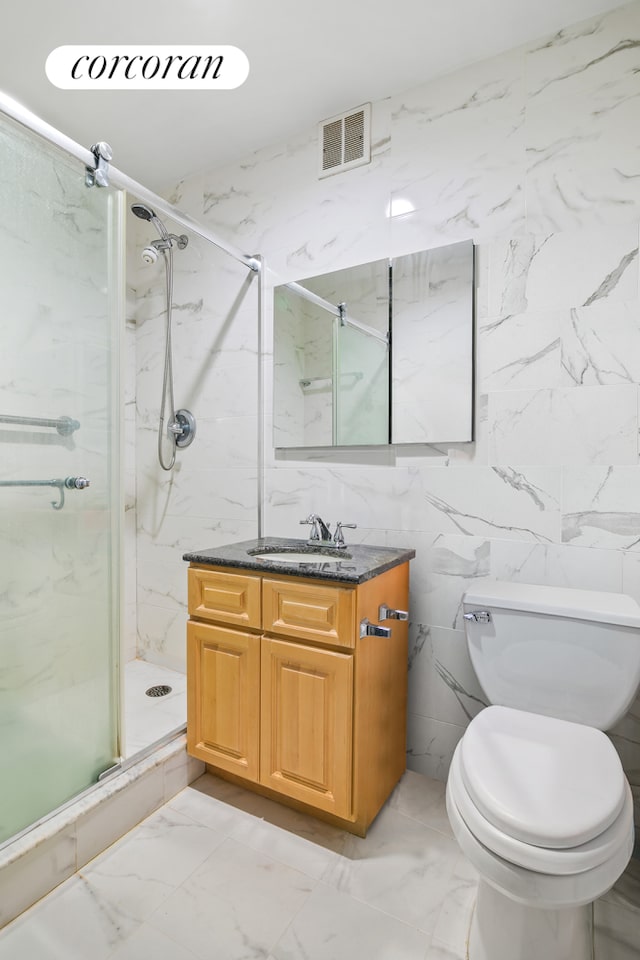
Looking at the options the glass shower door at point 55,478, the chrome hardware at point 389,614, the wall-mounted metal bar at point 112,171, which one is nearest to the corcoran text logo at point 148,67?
the wall-mounted metal bar at point 112,171

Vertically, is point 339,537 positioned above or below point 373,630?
above

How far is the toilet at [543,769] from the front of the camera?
3.04 ft

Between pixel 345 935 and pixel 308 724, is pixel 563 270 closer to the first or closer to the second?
pixel 308 724

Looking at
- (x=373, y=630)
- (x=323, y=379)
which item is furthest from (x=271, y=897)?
(x=323, y=379)

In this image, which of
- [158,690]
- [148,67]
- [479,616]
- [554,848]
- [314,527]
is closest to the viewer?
[554,848]

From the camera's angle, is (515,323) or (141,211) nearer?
(515,323)

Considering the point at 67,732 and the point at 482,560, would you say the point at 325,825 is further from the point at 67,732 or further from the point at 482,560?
the point at 482,560

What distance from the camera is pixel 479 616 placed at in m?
1.42

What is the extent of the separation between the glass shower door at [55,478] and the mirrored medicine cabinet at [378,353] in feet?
2.49

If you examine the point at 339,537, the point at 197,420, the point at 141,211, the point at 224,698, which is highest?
the point at 141,211

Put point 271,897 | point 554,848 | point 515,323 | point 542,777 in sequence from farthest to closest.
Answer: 1. point 515,323
2. point 271,897
3. point 542,777
4. point 554,848

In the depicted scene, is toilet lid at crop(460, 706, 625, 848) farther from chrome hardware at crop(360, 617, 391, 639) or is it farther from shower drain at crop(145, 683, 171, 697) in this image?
shower drain at crop(145, 683, 171, 697)

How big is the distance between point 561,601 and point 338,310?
1.34 m

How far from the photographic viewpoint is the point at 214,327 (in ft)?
7.68
